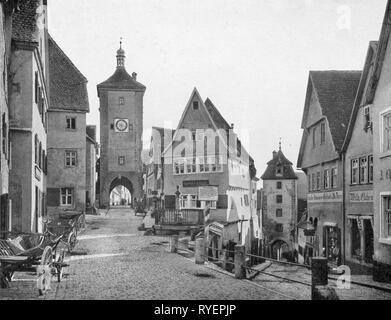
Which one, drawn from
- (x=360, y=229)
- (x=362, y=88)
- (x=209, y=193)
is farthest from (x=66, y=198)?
(x=362, y=88)

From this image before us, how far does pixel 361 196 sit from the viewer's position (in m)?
23.9

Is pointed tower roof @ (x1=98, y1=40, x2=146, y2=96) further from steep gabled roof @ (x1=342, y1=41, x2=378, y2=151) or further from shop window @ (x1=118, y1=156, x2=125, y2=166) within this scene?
steep gabled roof @ (x1=342, y1=41, x2=378, y2=151)

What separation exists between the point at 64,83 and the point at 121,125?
2174cm

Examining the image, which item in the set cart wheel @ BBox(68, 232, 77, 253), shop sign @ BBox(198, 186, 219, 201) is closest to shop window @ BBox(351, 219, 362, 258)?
cart wheel @ BBox(68, 232, 77, 253)

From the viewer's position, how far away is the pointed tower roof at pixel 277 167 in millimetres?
65875

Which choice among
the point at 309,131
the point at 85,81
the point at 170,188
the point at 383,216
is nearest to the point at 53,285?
the point at 383,216

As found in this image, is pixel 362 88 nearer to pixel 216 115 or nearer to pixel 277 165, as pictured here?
pixel 216 115

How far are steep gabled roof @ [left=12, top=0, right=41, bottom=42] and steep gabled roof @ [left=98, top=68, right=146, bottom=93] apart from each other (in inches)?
1382

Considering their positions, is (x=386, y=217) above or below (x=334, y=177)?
below

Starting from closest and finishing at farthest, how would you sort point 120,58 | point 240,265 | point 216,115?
point 240,265 → point 216,115 → point 120,58

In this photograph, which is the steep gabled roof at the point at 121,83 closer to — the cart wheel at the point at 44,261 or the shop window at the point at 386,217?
the shop window at the point at 386,217

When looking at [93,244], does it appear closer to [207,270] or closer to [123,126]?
[207,270]

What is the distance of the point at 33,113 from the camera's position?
838 inches

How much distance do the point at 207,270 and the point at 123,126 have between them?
40.0 metres
